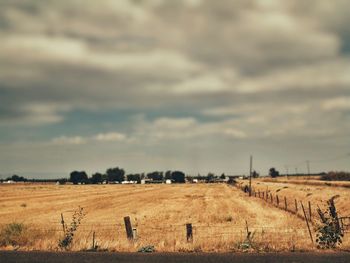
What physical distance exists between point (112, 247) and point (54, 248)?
7.49ft

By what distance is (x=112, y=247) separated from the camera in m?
15.6

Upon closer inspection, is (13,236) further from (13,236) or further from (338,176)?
(338,176)

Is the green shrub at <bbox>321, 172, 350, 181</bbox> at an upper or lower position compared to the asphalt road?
upper

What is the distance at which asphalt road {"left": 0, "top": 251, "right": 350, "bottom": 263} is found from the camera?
13.1 meters

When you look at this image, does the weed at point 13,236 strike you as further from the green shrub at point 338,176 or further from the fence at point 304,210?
the green shrub at point 338,176

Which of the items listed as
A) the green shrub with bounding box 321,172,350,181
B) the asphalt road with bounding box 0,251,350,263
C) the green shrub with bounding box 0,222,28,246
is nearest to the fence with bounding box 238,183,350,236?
the asphalt road with bounding box 0,251,350,263

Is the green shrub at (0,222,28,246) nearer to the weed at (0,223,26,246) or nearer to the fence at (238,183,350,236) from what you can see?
the weed at (0,223,26,246)

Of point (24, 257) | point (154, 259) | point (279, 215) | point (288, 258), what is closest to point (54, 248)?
point (24, 257)

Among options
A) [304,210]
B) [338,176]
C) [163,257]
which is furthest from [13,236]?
[338,176]

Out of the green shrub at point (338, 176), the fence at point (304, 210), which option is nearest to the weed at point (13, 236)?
the fence at point (304, 210)

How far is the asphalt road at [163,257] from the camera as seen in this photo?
13070mm

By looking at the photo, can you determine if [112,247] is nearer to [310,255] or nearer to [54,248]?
[54,248]

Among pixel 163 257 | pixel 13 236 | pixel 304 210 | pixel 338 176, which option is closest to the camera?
pixel 163 257

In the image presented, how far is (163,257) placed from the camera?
13758mm
